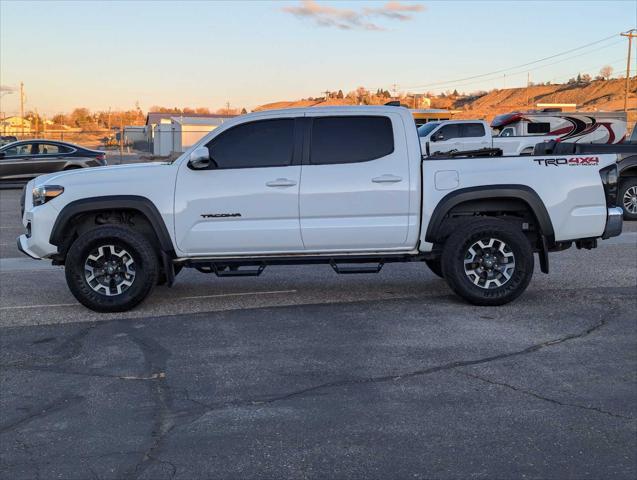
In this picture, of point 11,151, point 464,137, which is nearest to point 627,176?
point 464,137

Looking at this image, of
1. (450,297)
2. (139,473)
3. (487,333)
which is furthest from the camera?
(450,297)

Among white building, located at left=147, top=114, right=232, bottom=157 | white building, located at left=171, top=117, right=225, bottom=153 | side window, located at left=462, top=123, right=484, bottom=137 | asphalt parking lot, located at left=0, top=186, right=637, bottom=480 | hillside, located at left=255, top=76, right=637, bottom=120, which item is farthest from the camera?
hillside, located at left=255, top=76, right=637, bottom=120

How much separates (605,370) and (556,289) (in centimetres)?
320

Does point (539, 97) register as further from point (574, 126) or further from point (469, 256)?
point (469, 256)

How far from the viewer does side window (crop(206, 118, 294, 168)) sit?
26.4ft

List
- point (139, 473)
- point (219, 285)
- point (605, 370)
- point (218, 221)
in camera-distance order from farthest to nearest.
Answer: point (219, 285) < point (218, 221) < point (605, 370) < point (139, 473)

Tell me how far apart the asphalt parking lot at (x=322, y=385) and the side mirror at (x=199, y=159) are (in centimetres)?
154

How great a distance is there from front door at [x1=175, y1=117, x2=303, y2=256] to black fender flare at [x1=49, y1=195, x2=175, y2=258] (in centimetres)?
15

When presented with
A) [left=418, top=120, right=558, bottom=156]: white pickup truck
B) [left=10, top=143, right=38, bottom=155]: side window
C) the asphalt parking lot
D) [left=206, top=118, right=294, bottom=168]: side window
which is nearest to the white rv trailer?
[left=418, top=120, right=558, bottom=156]: white pickup truck

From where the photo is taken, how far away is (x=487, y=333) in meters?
7.00

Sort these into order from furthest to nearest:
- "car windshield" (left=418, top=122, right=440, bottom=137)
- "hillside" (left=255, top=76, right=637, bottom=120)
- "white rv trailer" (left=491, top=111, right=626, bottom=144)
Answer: "hillside" (left=255, top=76, right=637, bottom=120)
"white rv trailer" (left=491, top=111, right=626, bottom=144)
"car windshield" (left=418, top=122, right=440, bottom=137)

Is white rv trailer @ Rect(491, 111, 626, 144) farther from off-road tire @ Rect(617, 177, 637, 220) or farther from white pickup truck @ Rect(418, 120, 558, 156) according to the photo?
off-road tire @ Rect(617, 177, 637, 220)

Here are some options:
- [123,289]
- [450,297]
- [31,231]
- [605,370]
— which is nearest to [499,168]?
[450,297]

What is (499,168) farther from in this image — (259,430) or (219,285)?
(259,430)
